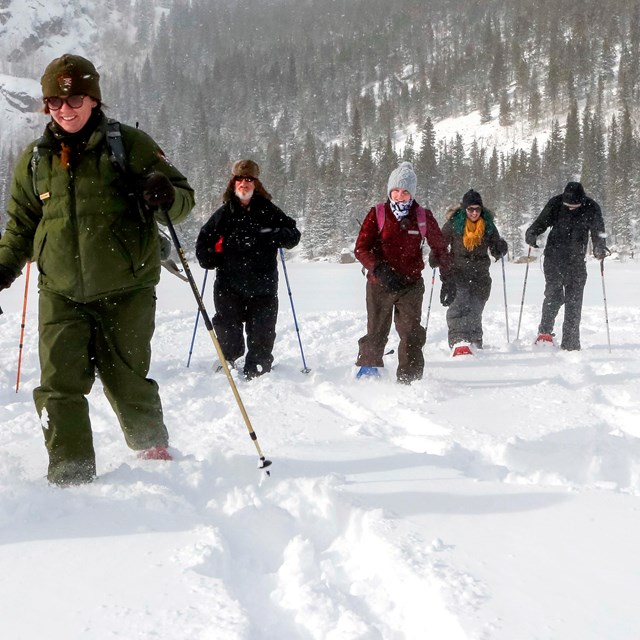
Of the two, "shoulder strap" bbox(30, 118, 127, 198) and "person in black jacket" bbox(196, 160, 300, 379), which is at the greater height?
"shoulder strap" bbox(30, 118, 127, 198)

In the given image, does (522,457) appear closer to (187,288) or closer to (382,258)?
(382,258)

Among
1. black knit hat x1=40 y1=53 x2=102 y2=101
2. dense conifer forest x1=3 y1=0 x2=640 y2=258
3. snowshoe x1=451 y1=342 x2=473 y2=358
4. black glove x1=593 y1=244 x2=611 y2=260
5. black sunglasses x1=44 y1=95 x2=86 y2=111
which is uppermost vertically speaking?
dense conifer forest x1=3 y1=0 x2=640 y2=258

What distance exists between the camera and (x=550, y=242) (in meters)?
7.11

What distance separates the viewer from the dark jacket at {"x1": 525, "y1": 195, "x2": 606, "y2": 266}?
6988mm

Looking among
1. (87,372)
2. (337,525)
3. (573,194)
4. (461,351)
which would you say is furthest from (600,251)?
(87,372)

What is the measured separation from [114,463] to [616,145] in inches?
3063

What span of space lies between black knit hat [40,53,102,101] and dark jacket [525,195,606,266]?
5.59m

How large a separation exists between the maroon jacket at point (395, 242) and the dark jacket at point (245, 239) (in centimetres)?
67

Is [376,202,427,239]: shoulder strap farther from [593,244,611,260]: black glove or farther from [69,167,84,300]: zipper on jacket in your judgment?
[69,167,84,300]: zipper on jacket

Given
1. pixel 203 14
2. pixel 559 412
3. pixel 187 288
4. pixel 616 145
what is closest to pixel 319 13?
pixel 203 14

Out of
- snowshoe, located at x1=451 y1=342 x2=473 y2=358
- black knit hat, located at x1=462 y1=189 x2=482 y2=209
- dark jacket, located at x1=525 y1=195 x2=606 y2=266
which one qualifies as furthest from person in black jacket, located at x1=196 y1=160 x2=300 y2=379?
dark jacket, located at x1=525 y1=195 x2=606 y2=266

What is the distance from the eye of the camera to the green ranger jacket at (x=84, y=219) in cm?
256

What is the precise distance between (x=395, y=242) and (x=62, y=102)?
10.4 ft

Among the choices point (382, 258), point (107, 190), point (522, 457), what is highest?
point (107, 190)
